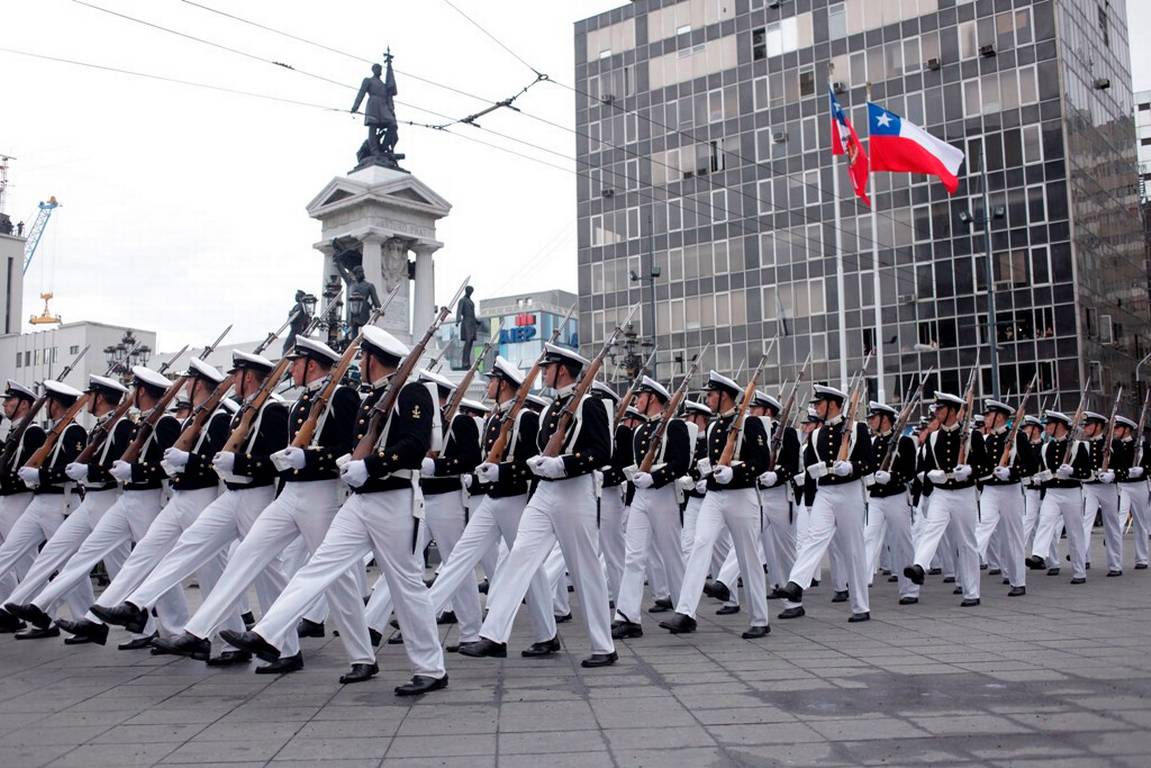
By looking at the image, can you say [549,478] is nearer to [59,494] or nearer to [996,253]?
[59,494]

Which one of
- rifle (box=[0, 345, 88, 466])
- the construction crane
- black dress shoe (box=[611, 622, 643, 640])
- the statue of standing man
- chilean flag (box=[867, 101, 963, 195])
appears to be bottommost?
black dress shoe (box=[611, 622, 643, 640])

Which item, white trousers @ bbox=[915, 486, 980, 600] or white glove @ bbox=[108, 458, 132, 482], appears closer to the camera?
white glove @ bbox=[108, 458, 132, 482]

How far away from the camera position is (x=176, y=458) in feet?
28.3

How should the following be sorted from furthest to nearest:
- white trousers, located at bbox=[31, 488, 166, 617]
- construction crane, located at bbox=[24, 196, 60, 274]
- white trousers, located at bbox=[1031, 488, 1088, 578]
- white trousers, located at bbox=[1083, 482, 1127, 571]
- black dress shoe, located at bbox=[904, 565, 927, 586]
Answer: construction crane, located at bbox=[24, 196, 60, 274], white trousers, located at bbox=[1083, 482, 1127, 571], white trousers, located at bbox=[1031, 488, 1088, 578], black dress shoe, located at bbox=[904, 565, 927, 586], white trousers, located at bbox=[31, 488, 166, 617]

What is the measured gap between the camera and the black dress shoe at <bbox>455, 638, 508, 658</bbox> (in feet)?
26.1

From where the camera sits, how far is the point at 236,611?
885 cm

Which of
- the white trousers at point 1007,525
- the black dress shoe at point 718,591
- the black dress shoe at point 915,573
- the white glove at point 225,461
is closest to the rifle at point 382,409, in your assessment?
the white glove at point 225,461

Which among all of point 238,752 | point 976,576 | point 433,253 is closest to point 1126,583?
point 976,576

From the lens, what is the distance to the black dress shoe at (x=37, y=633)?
1003 cm

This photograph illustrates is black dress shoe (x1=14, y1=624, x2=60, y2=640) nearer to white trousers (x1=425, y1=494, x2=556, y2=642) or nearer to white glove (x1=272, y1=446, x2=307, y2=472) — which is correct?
white trousers (x1=425, y1=494, x2=556, y2=642)

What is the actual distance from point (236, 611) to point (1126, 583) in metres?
11.1

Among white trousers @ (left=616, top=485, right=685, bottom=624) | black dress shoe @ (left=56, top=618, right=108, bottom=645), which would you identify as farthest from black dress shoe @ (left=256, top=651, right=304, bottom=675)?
white trousers @ (left=616, top=485, right=685, bottom=624)

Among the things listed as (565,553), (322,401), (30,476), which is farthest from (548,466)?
(30,476)

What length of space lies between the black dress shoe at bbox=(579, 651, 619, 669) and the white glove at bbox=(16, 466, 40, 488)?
18.0ft
